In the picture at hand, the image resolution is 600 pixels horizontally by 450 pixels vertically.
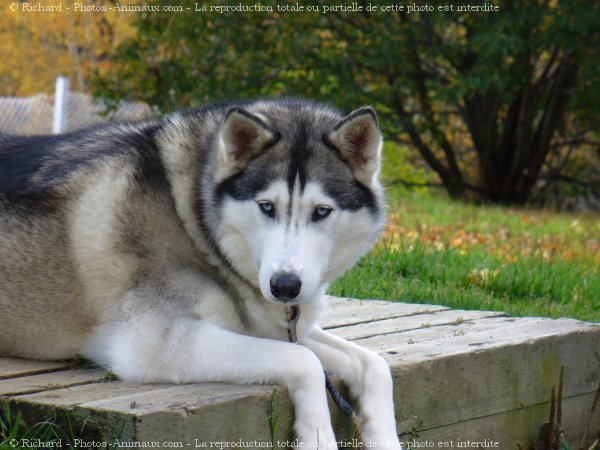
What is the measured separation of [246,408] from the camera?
272 centimetres

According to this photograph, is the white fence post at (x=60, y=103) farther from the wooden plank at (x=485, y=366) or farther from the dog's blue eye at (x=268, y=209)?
the dog's blue eye at (x=268, y=209)

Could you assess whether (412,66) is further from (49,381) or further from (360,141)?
(49,381)

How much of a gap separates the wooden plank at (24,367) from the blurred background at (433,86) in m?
4.20

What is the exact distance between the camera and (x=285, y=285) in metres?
2.82

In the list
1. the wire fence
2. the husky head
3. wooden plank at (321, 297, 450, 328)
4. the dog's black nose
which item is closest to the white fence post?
the wire fence

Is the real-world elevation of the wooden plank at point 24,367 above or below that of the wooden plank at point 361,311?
above

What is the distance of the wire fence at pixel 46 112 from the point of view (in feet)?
36.4

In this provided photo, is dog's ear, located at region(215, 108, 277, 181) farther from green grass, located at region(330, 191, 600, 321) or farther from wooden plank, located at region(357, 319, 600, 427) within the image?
green grass, located at region(330, 191, 600, 321)

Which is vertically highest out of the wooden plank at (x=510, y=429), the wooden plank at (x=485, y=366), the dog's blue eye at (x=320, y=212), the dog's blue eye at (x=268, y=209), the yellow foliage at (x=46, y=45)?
the yellow foliage at (x=46, y=45)

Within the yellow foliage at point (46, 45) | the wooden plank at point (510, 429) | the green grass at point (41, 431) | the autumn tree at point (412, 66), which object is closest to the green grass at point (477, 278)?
the wooden plank at point (510, 429)

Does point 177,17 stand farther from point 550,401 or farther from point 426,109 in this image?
point 550,401

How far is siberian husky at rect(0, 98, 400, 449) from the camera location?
9.48 ft

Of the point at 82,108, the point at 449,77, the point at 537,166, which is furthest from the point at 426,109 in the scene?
the point at 82,108

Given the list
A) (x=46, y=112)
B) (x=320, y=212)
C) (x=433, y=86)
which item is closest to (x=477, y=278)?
(x=320, y=212)
